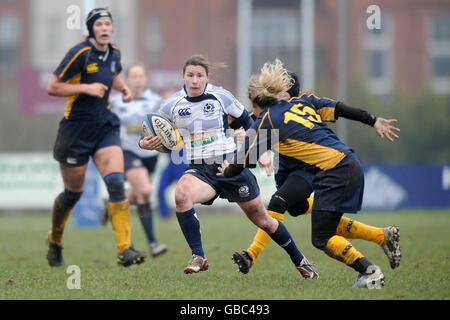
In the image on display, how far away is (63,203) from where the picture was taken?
7555 mm

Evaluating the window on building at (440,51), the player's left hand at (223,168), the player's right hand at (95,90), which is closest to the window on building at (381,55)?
the window on building at (440,51)

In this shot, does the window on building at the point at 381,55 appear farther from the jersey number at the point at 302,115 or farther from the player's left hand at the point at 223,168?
the player's left hand at the point at 223,168

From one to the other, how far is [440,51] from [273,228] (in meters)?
29.3

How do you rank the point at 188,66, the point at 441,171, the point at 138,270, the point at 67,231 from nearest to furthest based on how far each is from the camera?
the point at 188,66 < the point at 138,270 < the point at 67,231 < the point at 441,171

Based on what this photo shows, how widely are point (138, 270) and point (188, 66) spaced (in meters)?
2.01

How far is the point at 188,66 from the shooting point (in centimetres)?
629

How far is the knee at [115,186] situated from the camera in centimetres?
723

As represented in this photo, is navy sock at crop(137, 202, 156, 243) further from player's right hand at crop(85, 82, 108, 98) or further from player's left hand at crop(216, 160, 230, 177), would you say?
player's left hand at crop(216, 160, 230, 177)

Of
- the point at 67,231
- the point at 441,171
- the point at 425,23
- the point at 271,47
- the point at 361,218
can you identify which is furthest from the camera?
the point at 425,23

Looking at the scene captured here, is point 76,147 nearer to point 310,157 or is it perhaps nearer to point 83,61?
point 83,61

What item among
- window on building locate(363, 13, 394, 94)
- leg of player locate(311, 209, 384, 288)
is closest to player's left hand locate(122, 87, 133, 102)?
leg of player locate(311, 209, 384, 288)

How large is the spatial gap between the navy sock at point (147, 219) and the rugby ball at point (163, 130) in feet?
8.57

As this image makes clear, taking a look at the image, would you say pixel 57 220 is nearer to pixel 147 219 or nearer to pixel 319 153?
pixel 147 219

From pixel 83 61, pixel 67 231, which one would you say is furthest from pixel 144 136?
pixel 67 231
